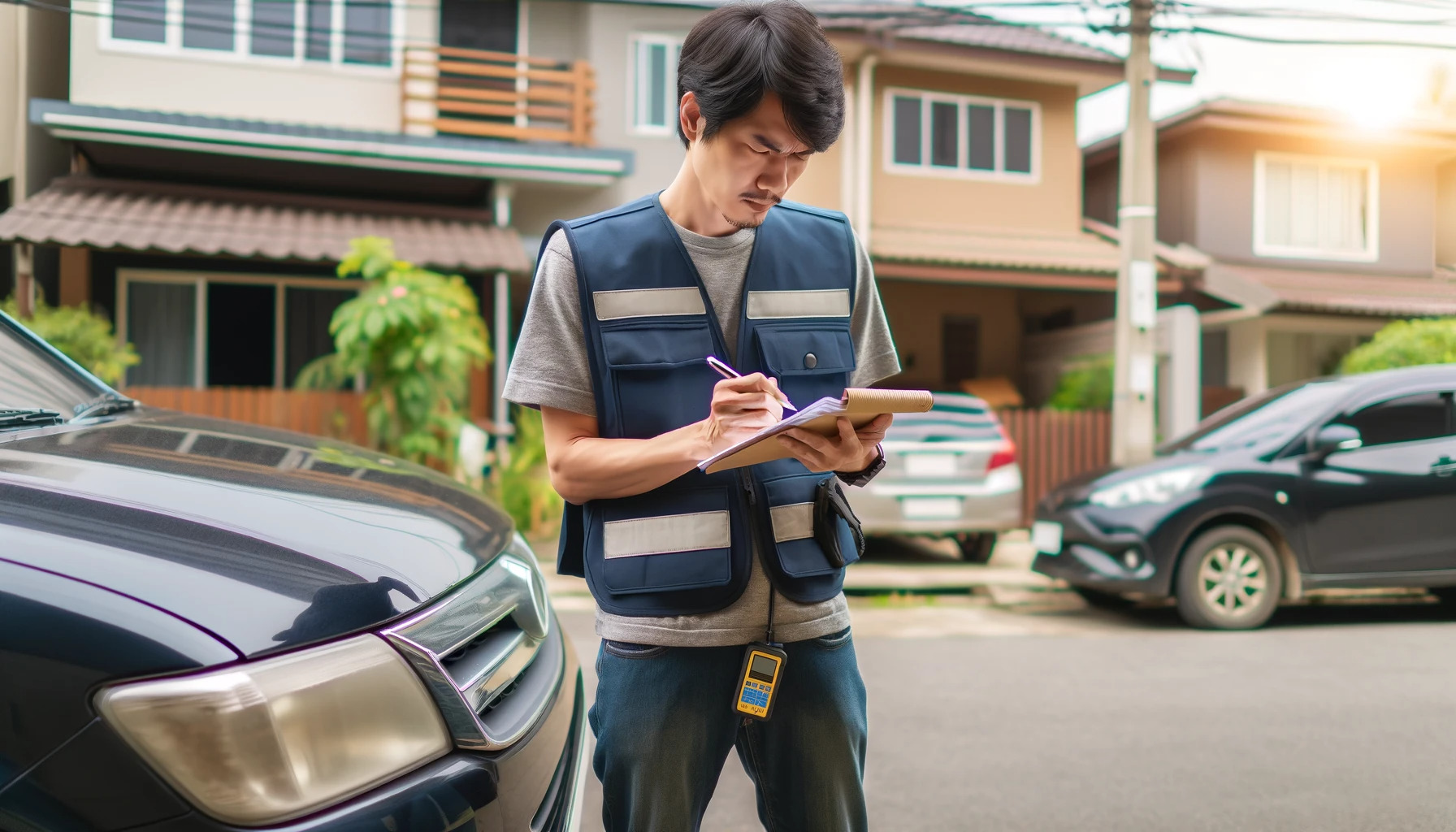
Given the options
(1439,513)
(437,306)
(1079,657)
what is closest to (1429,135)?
(1439,513)

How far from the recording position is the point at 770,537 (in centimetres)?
157

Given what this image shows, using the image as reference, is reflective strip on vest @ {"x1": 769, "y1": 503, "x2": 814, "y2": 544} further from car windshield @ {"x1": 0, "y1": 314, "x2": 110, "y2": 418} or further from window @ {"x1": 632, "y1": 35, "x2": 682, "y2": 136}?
window @ {"x1": 632, "y1": 35, "x2": 682, "y2": 136}

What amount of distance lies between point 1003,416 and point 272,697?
10.5 metres

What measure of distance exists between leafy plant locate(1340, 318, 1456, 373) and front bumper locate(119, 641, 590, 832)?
559 centimetres

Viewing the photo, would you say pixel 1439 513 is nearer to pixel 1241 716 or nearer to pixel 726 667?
pixel 1241 716

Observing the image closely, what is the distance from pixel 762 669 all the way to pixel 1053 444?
1036 centimetres

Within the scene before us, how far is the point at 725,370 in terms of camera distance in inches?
60.4

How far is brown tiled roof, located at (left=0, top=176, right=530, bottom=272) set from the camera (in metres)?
9.61

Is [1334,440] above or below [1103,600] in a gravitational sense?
above

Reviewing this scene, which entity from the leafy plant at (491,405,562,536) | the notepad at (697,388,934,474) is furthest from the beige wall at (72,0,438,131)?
the notepad at (697,388,934,474)

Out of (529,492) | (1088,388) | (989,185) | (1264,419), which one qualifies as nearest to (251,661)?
(1264,419)

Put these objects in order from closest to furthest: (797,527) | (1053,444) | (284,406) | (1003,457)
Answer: (797,527) → (1003,457) → (284,406) → (1053,444)

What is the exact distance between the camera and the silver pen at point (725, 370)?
152 cm

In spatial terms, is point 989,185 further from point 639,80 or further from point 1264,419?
point 1264,419
